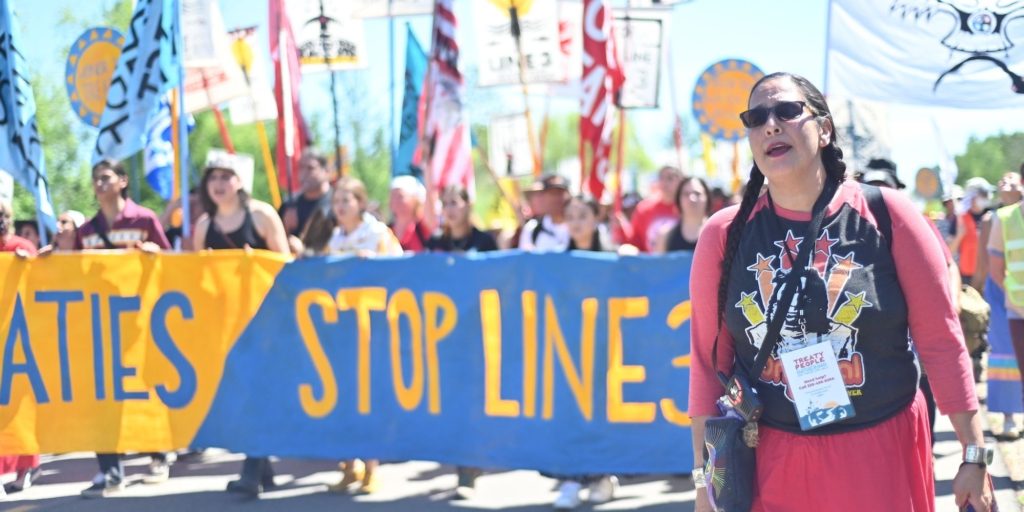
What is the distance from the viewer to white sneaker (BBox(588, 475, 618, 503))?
6.80 metres

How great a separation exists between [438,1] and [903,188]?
5.86m

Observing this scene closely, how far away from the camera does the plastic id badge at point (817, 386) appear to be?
2959 mm

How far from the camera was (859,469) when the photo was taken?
297cm

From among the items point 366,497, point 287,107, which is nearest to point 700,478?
point 366,497

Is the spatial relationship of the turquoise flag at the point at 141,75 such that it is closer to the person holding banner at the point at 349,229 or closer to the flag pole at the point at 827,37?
the person holding banner at the point at 349,229

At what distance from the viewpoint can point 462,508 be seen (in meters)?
6.70

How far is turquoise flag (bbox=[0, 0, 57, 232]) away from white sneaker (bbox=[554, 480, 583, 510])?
424 cm

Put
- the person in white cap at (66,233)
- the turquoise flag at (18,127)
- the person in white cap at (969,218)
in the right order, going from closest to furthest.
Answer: the turquoise flag at (18,127) < the person in white cap at (66,233) < the person in white cap at (969,218)

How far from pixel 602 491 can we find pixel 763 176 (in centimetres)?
389

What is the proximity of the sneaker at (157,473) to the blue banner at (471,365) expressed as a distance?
656 mm

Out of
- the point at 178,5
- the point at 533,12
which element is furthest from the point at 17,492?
the point at 533,12

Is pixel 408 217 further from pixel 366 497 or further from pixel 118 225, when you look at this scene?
pixel 366 497

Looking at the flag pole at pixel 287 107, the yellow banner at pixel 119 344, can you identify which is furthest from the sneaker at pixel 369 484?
the flag pole at pixel 287 107

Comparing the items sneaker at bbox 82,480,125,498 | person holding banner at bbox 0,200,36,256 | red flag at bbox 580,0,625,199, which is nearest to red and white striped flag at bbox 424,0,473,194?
red flag at bbox 580,0,625,199
